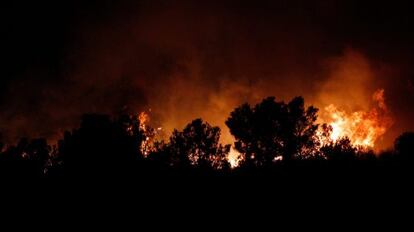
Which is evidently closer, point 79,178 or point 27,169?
point 79,178

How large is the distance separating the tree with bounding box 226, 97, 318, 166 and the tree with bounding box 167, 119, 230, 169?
3596 mm

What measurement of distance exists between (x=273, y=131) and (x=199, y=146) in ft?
40.4

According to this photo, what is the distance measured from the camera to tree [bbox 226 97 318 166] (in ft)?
208

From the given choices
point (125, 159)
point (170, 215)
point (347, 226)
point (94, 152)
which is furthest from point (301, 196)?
point (94, 152)

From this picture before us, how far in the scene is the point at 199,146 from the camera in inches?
2472

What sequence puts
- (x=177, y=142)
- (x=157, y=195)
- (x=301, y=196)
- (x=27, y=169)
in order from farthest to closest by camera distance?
(x=177, y=142), (x=27, y=169), (x=157, y=195), (x=301, y=196)

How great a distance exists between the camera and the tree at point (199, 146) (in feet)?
201

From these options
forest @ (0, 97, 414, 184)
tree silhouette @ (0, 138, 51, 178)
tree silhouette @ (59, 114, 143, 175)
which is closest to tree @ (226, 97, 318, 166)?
forest @ (0, 97, 414, 184)

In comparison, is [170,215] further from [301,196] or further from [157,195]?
[301,196]

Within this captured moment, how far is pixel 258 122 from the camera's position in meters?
64.4

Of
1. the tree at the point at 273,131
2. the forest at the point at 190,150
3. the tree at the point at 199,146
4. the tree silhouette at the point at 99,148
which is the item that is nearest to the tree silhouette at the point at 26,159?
the forest at the point at 190,150

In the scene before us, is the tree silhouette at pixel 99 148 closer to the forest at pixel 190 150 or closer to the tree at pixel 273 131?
the forest at pixel 190 150

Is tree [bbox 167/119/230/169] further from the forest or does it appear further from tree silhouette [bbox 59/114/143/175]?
tree silhouette [bbox 59/114/143/175]

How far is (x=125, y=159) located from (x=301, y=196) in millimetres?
21106
